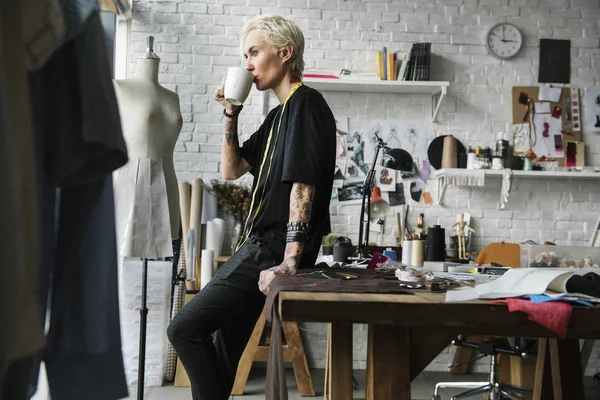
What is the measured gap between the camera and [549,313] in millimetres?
1228

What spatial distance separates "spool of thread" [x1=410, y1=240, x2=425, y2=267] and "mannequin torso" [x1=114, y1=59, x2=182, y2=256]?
4.27ft

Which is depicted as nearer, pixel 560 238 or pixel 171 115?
pixel 171 115

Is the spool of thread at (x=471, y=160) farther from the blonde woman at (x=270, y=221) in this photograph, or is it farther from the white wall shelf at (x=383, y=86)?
the blonde woman at (x=270, y=221)

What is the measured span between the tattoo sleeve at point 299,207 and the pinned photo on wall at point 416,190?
3.25 m

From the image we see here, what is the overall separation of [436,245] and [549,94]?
1.99 m

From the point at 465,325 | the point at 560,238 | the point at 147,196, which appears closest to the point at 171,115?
the point at 147,196

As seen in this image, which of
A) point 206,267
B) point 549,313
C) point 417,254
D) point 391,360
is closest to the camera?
point 549,313

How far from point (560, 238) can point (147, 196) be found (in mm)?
3430

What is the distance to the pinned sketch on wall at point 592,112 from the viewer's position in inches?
204

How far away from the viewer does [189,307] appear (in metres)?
1.99

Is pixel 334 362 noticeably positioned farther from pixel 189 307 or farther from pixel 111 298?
pixel 111 298

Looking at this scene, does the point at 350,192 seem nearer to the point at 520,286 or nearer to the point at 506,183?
the point at 506,183

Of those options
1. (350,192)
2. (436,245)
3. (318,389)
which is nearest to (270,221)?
(436,245)

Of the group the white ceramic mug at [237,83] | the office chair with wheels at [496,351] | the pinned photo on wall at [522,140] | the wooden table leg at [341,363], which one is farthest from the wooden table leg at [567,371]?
the pinned photo on wall at [522,140]
